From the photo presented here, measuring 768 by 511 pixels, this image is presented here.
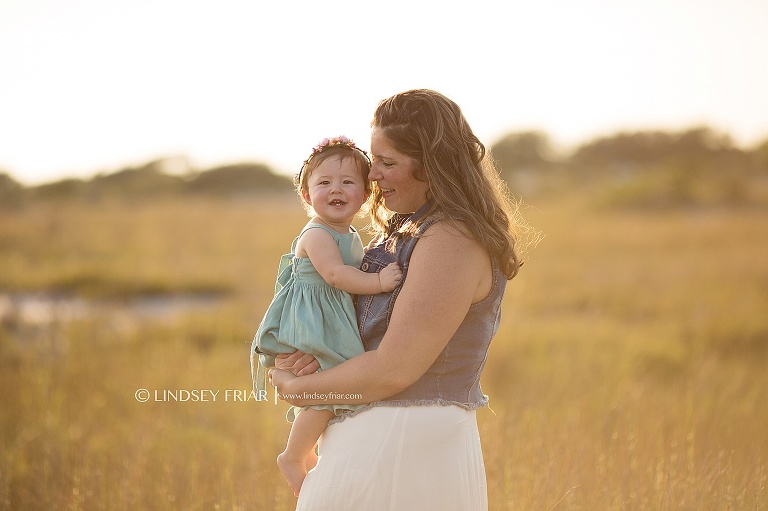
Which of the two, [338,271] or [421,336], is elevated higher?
[338,271]

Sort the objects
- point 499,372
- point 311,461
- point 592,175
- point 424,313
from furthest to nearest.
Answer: point 592,175
point 499,372
point 311,461
point 424,313

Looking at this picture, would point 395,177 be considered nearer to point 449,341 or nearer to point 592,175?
point 449,341

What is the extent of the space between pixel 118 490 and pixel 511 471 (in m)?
1.87

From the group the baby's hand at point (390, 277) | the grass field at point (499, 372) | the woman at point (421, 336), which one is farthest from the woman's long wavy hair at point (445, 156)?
the grass field at point (499, 372)

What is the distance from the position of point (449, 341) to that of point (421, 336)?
0.15 meters

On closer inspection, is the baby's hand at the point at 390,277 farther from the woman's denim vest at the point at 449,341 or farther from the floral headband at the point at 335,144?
the floral headband at the point at 335,144

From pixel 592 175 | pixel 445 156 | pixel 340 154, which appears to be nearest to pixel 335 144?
pixel 340 154

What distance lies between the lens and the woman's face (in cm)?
234

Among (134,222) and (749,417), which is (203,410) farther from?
(134,222)

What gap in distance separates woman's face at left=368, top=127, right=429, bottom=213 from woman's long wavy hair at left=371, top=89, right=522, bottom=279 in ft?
0.06

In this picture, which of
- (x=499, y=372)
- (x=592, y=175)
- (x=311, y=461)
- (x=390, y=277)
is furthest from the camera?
(x=592, y=175)

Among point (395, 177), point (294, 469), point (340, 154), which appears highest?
point (340, 154)

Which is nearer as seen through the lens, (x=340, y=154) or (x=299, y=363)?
(x=299, y=363)

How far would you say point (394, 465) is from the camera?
7.30 ft
